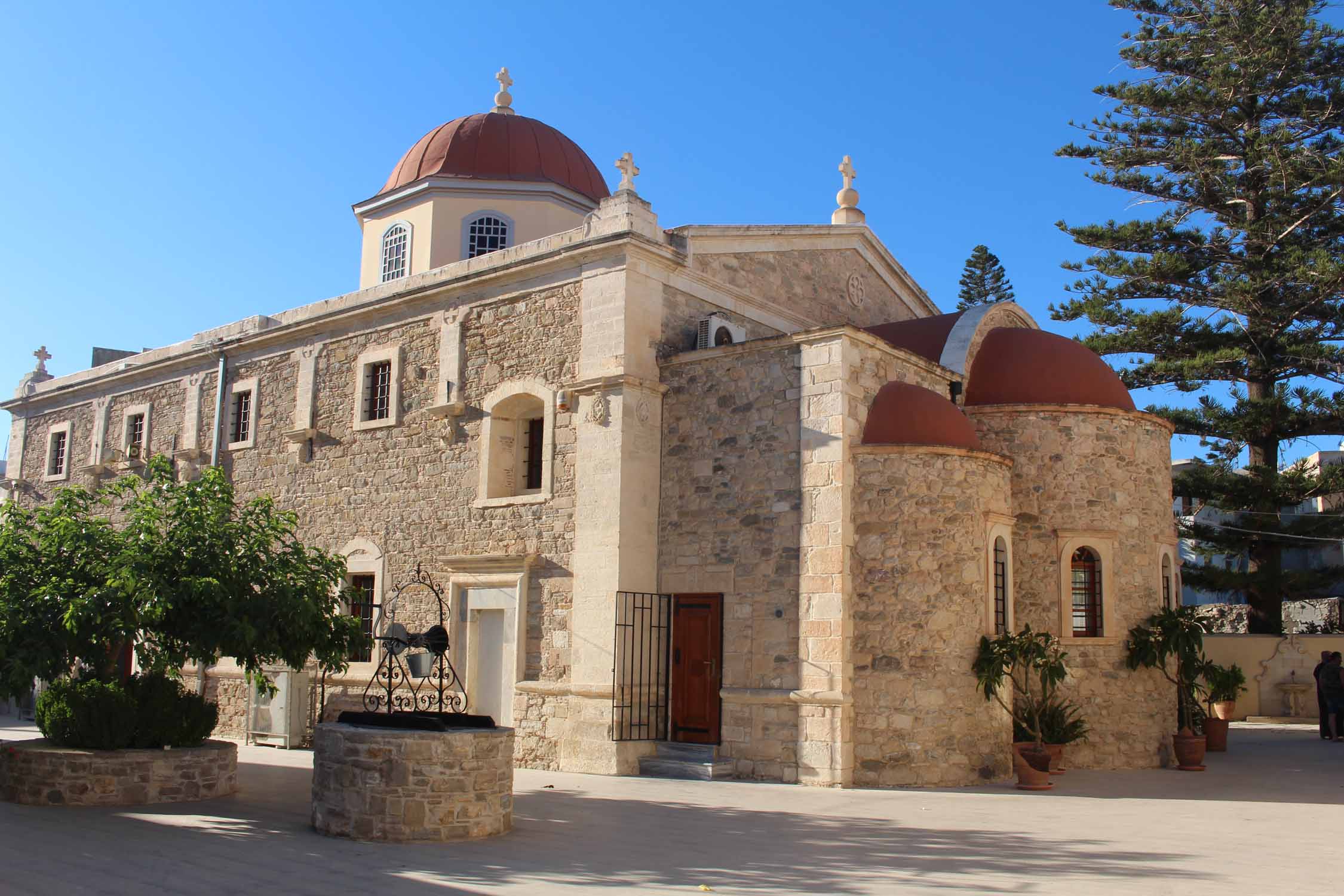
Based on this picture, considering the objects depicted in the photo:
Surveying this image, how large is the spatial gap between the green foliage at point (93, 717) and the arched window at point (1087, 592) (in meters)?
10.5

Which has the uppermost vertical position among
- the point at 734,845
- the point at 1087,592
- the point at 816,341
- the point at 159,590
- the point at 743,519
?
the point at 816,341

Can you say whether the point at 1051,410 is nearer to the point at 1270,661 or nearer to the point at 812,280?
Answer: the point at 812,280

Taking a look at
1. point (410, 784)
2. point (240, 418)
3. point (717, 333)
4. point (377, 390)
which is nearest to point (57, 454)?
point (240, 418)

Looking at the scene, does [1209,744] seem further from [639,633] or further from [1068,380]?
[639,633]

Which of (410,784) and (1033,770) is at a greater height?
(410,784)

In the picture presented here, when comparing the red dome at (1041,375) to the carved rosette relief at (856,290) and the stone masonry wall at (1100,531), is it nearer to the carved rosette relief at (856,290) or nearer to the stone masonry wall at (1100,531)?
the stone masonry wall at (1100,531)

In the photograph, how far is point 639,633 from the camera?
42.2 feet

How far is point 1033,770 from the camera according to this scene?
38.3 feet

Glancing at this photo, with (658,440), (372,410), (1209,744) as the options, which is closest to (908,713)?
(658,440)

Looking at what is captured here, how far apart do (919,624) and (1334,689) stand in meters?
9.58

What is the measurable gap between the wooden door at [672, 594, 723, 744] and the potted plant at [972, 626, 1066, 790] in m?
2.86

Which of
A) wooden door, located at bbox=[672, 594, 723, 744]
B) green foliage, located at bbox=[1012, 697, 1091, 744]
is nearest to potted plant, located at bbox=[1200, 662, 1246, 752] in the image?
green foliage, located at bbox=[1012, 697, 1091, 744]

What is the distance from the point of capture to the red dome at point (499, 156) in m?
18.7

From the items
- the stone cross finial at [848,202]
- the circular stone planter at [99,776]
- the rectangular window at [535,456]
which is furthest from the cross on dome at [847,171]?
the circular stone planter at [99,776]
